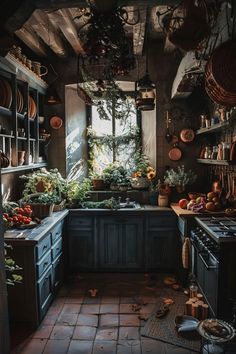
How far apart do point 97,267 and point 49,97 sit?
2369 mm

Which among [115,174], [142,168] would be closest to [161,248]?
[142,168]

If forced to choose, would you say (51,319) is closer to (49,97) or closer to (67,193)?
(67,193)

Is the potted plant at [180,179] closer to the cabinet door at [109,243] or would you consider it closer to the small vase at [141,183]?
the small vase at [141,183]

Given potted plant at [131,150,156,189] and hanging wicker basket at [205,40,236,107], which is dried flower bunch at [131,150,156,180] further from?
hanging wicker basket at [205,40,236,107]

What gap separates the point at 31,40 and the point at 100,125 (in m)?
1.71

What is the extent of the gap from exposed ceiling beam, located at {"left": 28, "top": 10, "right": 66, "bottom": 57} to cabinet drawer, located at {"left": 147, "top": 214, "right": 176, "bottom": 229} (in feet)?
→ 8.62

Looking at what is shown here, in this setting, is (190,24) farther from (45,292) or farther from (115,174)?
(115,174)

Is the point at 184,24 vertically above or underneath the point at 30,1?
underneath

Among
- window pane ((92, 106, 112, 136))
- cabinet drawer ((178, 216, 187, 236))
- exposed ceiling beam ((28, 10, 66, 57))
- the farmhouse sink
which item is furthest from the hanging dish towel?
exposed ceiling beam ((28, 10, 66, 57))

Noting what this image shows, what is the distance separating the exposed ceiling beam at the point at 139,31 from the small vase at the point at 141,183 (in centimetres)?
183

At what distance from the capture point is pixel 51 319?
301cm

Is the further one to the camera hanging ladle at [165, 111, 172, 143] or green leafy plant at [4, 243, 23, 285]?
hanging ladle at [165, 111, 172, 143]

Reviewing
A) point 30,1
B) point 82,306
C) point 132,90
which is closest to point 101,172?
point 132,90

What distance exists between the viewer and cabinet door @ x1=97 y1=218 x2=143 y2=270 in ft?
13.3
